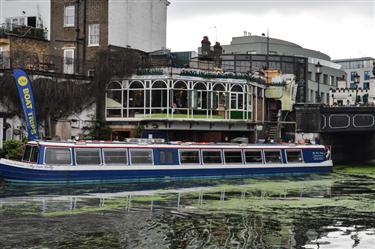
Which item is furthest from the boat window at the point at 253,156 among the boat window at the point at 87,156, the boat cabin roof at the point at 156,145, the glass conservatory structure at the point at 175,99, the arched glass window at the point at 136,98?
the boat window at the point at 87,156

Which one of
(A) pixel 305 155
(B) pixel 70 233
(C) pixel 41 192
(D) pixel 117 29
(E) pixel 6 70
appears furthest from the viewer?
(D) pixel 117 29

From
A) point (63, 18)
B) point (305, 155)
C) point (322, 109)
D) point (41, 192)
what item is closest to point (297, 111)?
point (322, 109)

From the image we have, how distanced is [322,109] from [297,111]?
209 cm

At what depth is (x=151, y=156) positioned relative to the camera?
111 ft

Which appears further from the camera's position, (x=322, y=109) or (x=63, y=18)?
(x=322, y=109)

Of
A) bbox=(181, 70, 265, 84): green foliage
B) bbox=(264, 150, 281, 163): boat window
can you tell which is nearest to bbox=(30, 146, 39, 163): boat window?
bbox=(264, 150, 281, 163): boat window

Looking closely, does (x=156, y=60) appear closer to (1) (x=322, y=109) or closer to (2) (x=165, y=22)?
(2) (x=165, y=22)

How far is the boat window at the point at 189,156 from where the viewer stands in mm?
35094

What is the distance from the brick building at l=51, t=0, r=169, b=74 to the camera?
44375mm

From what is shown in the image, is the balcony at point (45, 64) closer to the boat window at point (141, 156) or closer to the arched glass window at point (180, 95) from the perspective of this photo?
the arched glass window at point (180, 95)

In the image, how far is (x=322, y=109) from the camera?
4969cm

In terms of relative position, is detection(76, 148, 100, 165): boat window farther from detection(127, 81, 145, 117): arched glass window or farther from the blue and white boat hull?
detection(127, 81, 145, 117): arched glass window

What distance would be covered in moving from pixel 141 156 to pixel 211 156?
476 centimetres

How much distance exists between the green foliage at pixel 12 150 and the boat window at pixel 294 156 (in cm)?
1719
